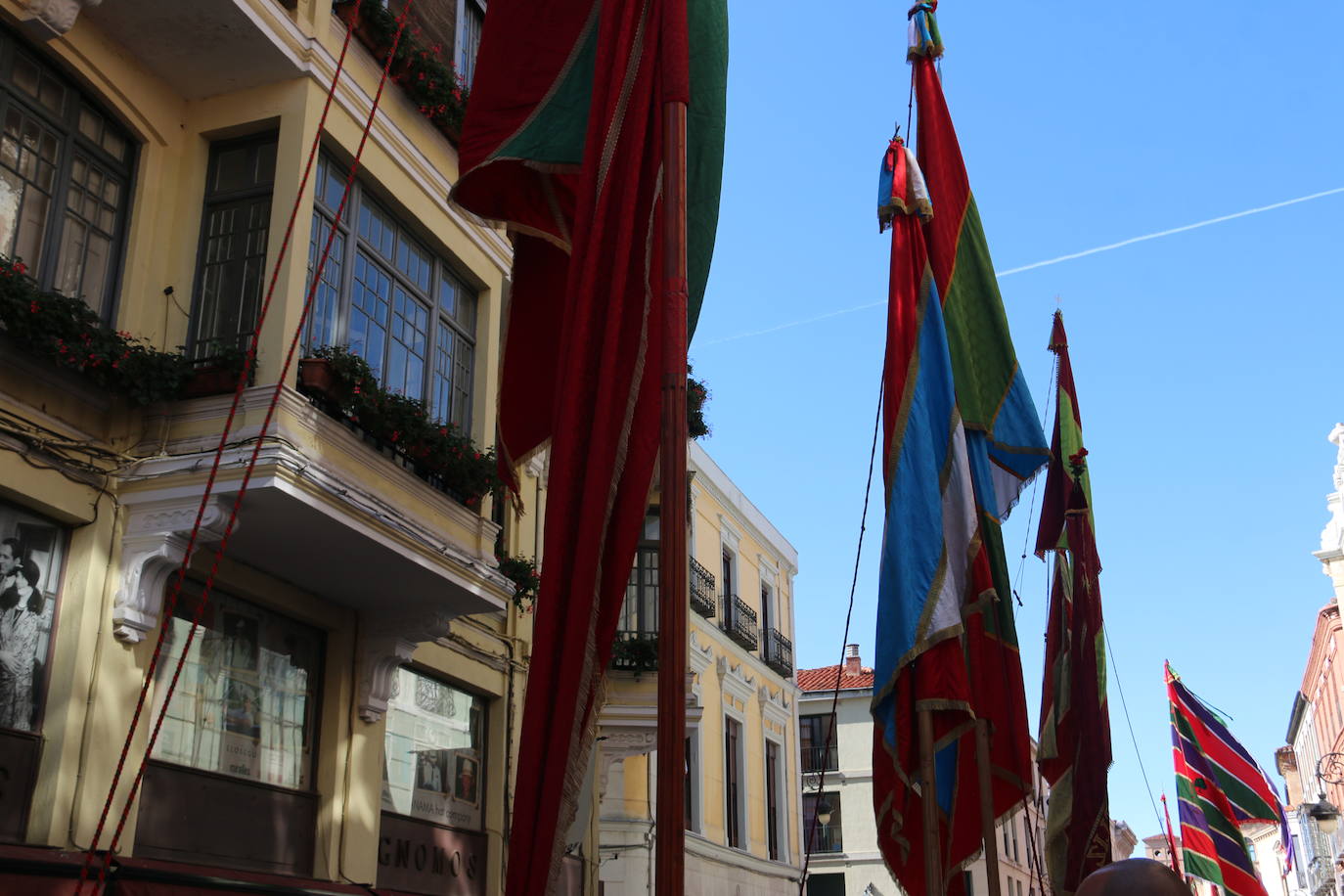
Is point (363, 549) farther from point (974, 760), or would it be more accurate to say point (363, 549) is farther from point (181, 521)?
point (974, 760)

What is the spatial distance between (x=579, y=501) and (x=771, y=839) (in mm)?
24415

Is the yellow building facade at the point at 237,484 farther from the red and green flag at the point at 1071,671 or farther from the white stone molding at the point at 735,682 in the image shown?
the white stone molding at the point at 735,682

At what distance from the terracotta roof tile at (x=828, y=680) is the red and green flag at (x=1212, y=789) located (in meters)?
24.2

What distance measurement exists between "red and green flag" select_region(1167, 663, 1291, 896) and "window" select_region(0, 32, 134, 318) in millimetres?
16573

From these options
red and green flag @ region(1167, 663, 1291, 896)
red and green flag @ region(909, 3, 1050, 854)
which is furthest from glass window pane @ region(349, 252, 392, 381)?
red and green flag @ region(1167, 663, 1291, 896)

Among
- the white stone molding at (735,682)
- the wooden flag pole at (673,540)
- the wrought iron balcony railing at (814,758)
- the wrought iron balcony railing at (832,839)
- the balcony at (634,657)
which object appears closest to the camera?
the wooden flag pole at (673,540)

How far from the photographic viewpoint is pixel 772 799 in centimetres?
2728

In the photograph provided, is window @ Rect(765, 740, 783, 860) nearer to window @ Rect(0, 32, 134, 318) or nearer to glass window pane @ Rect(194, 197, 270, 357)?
glass window pane @ Rect(194, 197, 270, 357)

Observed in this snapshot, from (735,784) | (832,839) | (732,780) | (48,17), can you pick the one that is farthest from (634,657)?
(832,839)

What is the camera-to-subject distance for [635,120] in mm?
4746

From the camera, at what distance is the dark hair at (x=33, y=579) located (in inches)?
312

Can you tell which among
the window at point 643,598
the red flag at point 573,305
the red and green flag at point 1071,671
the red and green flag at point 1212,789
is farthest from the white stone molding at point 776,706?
the red flag at point 573,305

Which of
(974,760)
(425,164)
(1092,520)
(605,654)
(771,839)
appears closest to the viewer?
(605,654)

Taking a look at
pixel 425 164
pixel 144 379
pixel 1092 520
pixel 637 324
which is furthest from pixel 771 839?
pixel 637 324
